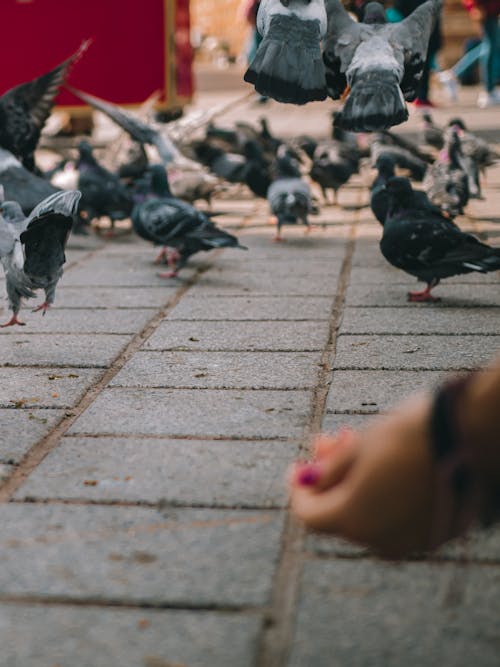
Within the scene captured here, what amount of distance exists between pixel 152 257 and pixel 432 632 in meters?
5.38

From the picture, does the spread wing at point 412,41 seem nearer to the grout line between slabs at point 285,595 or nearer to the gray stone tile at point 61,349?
the grout line between slabs at point 285,595

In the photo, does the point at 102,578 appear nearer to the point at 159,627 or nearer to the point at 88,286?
the point at 159,627

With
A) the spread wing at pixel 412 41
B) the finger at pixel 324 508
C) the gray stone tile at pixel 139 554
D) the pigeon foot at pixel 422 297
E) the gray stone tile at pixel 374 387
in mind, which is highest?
the spread wing at pixel 412 41

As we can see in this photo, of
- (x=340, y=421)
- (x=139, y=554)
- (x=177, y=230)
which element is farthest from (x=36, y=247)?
(x=139, y=554)

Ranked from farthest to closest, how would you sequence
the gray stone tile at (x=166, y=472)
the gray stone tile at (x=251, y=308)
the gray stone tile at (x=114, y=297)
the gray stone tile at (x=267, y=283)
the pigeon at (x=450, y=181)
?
the pigeon at (x=450, y=181), the gray stone tile at (x=267, y=283), the gray stone tile at (x=114, y=297), the gray stone tile at (x=251, y=308), the gray stone tile at (x=166, y=472)

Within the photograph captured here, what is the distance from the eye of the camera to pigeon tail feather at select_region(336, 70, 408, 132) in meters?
4.01

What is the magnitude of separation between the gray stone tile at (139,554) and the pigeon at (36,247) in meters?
1.84

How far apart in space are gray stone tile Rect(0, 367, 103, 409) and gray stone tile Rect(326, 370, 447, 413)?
1010 mm

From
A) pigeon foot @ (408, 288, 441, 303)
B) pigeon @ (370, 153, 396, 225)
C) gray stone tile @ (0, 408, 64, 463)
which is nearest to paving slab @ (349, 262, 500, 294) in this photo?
pigeon foot @ (408, 288, 441, 303)

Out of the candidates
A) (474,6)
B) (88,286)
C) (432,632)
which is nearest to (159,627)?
(432,632)

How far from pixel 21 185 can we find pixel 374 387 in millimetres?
3468

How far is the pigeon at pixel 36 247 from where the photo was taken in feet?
14.8

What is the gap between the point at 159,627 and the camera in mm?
2287

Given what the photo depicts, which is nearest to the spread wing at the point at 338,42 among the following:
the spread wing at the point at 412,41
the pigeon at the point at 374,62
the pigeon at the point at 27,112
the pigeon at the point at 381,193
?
the pigeon at the point at 374,62
